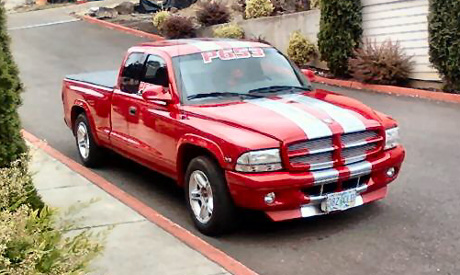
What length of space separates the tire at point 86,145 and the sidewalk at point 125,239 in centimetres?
99

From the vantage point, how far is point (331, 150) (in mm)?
6344

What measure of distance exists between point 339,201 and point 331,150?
484mm

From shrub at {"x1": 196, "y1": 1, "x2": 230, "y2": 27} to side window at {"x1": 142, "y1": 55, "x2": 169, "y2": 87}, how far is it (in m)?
14.5

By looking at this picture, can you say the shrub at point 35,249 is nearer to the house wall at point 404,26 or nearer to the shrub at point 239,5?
the house wall at point 404,26

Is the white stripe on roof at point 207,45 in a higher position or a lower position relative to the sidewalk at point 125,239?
higher

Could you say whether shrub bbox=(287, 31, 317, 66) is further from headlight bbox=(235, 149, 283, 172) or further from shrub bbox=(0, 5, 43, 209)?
shrub bbox=(0, 5, 43, 209)

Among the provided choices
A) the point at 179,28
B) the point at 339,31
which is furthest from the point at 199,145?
the point at 179,28

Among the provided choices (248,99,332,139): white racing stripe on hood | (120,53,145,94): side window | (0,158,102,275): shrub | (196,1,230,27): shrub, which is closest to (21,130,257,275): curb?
(120,53,145,94): side window

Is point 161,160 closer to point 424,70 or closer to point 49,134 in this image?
point 49,134

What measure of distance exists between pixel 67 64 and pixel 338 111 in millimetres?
15238

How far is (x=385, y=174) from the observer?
6820 mm

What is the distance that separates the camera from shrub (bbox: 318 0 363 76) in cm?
1585

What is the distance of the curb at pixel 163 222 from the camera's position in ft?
19.0

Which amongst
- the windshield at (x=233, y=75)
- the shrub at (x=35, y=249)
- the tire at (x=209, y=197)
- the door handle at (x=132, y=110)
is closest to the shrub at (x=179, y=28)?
the door handle at (x=132, y=110)
